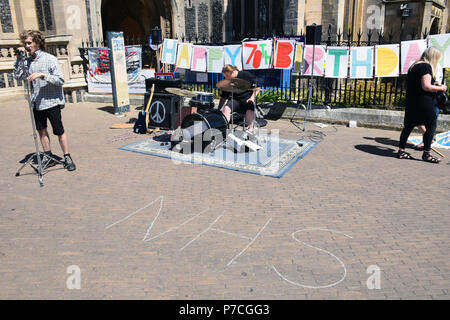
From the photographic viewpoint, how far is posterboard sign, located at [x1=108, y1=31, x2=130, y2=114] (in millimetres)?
11016

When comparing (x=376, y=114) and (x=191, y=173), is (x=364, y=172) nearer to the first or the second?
(x=191, y=173)

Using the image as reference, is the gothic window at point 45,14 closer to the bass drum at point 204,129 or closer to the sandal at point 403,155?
the bass drum at point 204,129

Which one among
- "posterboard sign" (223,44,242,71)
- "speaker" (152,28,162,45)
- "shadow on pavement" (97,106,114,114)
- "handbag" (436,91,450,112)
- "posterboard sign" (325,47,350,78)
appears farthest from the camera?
"shadow on pavement" (97,106,114,114)

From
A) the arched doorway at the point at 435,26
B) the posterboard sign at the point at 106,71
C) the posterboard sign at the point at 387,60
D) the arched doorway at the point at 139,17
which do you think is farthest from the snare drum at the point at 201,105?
the arched doorway at the point at 435,26

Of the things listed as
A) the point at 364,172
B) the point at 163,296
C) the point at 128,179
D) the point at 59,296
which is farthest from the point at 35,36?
the point at 364,172

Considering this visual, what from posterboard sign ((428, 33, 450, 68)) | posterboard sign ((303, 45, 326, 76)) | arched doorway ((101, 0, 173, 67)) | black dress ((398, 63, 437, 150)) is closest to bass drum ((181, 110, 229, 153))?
posterboard sign ((303, 45, 326, 76))

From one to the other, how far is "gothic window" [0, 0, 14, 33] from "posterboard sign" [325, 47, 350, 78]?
13.0 m

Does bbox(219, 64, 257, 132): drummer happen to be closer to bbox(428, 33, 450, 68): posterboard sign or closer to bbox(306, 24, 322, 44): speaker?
bbox(306, 24, 322, 44): speaker

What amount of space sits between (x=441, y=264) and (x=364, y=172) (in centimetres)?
286

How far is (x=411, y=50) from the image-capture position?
8.73m

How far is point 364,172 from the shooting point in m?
6.41

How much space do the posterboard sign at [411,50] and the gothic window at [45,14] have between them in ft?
40.7

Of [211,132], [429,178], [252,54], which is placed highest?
[252,54]

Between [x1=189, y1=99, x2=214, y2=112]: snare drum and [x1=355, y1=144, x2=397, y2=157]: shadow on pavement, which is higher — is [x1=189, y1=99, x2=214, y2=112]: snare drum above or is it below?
above
